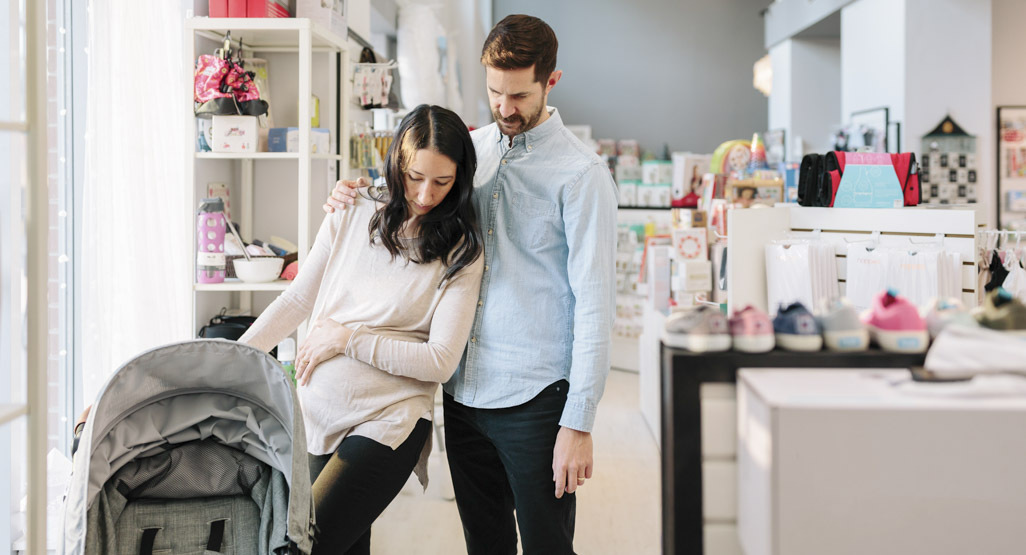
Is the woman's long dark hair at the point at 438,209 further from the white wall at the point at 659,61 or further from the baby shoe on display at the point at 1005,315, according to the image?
the white wall at the point at 659,61

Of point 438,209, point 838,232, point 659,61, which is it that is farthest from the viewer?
point 659,61

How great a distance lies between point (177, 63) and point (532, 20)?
186 cm

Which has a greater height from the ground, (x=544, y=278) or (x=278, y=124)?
(x=278, y=124)

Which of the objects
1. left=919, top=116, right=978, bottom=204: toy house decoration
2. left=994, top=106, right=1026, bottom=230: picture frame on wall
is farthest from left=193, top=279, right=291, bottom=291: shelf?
left=994, top=106, right=1026, bottom=230: picture frame on wall

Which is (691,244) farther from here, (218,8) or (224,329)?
(218,8)

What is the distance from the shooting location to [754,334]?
1409 millimetres

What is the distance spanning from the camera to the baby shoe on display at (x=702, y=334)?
141 centimetres

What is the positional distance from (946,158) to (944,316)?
546cm

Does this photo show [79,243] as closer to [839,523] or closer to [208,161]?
[208,161]

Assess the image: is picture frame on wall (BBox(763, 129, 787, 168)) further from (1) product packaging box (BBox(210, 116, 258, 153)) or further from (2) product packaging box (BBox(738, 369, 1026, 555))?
(2) product packaging box (BBox(738, 369, 1026, 555))

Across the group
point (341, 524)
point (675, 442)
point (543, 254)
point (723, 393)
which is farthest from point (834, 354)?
point (341, 524)

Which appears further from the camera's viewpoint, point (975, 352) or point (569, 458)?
point (569, 458)

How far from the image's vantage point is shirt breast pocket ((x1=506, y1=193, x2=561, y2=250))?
1.88 meters

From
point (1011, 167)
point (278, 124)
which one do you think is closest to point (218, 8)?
point (278, 124)
